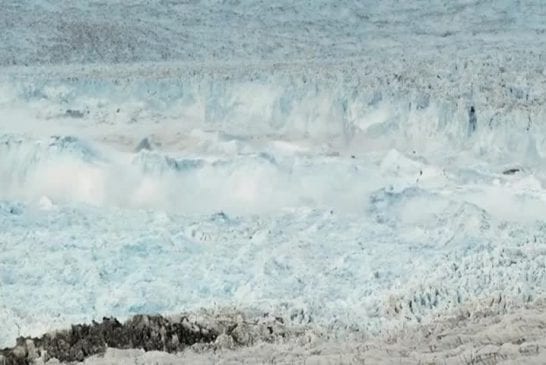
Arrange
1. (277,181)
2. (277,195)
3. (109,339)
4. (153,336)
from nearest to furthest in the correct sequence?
(109,339), (153,336), (277,195), (277,181)

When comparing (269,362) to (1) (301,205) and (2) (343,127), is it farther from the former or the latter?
(2) (343,127)

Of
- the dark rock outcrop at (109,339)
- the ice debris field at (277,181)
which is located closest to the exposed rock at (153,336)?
the dark rock outcrop at (109,339)

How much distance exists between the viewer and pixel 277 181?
12500 millimetres

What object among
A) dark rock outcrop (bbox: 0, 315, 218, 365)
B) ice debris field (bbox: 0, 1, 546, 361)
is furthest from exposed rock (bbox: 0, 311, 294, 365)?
ice debris field (bbox: 0, 1, 546, 361)

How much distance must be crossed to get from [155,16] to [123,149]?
35.2 feet

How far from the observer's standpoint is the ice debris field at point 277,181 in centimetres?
902

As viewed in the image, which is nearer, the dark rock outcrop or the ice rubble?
the dark rock outcrop

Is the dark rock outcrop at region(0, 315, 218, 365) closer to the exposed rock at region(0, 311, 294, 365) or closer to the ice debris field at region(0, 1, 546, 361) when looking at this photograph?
the exposed rock at region(0, 311, 294, 365)

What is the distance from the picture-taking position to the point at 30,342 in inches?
295

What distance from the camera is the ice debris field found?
29.6ft

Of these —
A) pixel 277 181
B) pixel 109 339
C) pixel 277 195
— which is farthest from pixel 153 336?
pixel 277 181

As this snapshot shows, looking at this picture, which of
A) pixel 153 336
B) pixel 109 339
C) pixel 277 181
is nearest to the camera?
pixel 109 339

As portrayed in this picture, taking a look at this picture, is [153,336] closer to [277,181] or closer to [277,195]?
[277,195]

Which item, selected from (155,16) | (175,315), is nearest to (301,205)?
(175,315)
